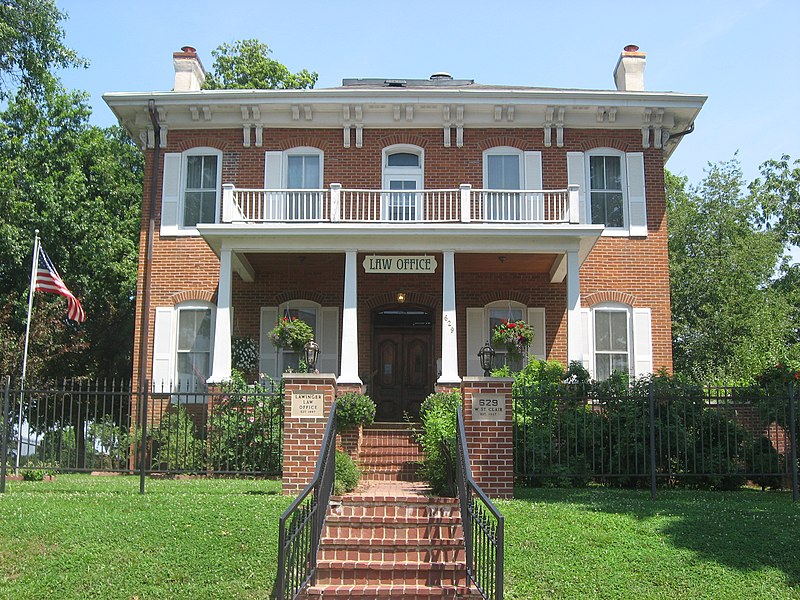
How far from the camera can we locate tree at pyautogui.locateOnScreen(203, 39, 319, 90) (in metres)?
29.5

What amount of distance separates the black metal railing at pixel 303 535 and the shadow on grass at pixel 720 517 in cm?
329

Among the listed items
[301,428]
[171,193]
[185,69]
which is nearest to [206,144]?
[171,193]

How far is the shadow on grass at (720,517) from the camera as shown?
30.1 ft

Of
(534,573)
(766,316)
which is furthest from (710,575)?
(766,316)

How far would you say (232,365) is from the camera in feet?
57.2

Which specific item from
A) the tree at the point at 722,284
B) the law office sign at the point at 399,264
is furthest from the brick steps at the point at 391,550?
the tree at the point at 722,284

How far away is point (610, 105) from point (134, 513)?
1224 cm

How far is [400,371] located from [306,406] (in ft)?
22.1

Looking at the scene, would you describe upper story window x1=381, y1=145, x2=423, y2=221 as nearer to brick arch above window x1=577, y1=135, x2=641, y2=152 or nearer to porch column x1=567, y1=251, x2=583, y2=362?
brick arch above window x1=577, y1=135, x2=641, y2=152

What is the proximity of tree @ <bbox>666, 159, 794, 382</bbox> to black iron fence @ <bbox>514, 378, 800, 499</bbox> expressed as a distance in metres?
10.7

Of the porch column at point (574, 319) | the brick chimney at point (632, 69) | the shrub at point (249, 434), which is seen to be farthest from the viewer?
the brick chimney at point (632, 69)

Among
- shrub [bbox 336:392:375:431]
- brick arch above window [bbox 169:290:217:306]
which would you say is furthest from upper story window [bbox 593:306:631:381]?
brick arch above window [bbox 169:290:217:306]

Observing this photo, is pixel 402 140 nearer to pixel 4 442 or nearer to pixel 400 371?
pixel 400 371

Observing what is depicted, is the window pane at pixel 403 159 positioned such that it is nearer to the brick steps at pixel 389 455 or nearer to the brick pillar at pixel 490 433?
the brick steps at pixel 389 455
